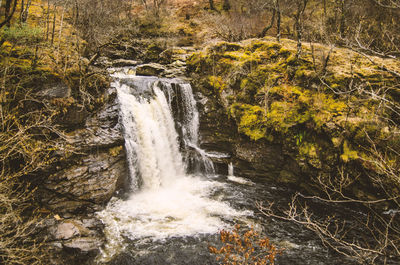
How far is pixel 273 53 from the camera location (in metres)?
11.0

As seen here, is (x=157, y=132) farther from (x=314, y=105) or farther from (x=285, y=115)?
(x=314, y=105)

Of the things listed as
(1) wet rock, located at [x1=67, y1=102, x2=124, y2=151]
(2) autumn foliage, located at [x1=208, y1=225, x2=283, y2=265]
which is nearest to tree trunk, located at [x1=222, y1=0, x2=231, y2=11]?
(1) wet rock, located at [x1=67, y1=102, x2=124, y2=151]

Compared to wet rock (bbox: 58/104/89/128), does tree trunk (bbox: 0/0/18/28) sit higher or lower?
higher

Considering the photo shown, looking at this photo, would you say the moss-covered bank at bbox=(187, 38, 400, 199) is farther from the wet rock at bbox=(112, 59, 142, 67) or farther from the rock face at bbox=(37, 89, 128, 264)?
the wet rock at bbox=(112, 59, 142, 67)

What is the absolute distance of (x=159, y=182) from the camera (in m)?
9.70

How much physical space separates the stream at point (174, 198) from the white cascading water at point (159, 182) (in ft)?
0.09

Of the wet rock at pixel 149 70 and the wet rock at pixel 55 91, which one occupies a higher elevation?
the wet rock at pixel 149 70

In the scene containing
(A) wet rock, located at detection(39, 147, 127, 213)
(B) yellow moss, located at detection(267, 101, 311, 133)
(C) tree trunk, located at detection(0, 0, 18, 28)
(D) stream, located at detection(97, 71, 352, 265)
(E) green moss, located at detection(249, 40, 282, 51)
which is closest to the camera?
(C) tree trunk, located at detection(0, 0, 18, 28)

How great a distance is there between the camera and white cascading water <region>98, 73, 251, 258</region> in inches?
276

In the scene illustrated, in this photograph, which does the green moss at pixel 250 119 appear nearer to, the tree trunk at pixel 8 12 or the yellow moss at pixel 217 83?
the yellow moss at pixel 217 83

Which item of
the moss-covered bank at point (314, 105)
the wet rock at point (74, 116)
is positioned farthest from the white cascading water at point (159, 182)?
the moss-covered bank at point (314, 105)

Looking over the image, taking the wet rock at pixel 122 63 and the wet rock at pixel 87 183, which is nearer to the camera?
the wet rock at pixel 87 183

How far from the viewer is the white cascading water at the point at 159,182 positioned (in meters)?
7.02

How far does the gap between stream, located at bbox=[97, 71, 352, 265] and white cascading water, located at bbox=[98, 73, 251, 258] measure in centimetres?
3
